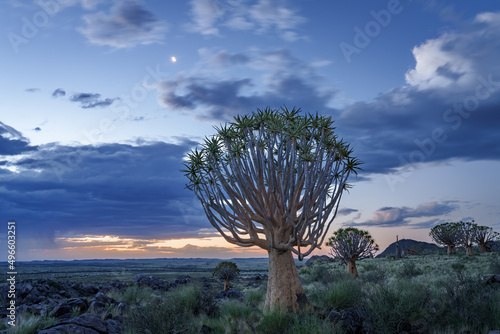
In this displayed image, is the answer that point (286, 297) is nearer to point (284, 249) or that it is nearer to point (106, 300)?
point (284, 249)

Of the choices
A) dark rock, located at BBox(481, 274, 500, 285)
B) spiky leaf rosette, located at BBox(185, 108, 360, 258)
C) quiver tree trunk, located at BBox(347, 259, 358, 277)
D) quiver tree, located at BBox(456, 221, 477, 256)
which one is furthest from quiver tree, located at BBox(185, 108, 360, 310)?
quiver tree, located at BBox(456, 221, 477, 256)

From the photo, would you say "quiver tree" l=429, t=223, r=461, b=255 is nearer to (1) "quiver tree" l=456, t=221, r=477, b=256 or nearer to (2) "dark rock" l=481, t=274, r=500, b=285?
(1) "quiver tree" l=456, t=221, r=477, b=256

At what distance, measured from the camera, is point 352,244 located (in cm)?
2912

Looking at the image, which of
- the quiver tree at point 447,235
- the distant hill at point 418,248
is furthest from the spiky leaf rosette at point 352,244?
the distant hill at point 418,248

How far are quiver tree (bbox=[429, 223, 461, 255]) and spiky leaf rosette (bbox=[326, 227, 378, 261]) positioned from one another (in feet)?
75.0

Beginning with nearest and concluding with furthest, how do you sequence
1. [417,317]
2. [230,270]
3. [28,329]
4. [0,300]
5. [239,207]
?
1. [417,317]
2. [28,329]
3. [239,207]
4. [0,300]
5. [230,270]

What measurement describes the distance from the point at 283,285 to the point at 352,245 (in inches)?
721

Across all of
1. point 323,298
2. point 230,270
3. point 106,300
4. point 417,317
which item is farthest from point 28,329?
point 230,270

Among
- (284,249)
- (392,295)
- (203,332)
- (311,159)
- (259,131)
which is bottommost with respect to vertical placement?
(203,332)

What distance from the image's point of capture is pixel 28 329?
10961mm

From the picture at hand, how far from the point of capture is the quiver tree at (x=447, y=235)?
1861 inches

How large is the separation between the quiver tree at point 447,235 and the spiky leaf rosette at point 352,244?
75.0 feet

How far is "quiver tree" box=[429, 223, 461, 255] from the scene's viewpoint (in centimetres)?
4728

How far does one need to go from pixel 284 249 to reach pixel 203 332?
348 centimetres
